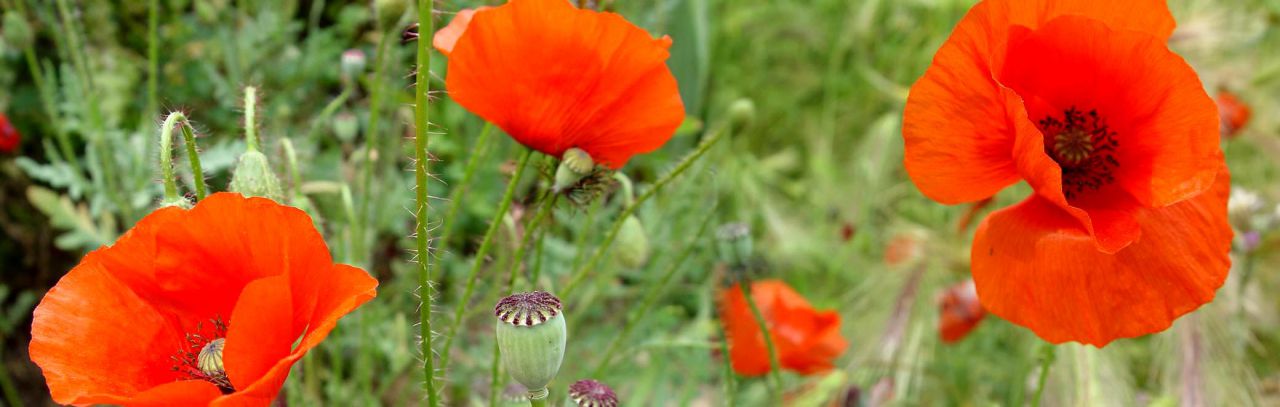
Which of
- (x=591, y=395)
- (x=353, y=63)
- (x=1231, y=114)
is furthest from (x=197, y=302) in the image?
(x=1231, y=114)

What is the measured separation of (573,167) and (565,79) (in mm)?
72

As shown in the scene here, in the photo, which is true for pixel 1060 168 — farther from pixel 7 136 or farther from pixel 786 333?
pixel 7 136

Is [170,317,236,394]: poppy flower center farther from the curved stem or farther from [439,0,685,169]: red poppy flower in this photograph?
[439,0,685,169]: red poppy flower

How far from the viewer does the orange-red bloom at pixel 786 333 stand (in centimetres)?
145

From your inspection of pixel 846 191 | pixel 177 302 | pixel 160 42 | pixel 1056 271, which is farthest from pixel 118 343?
pixel 846 191

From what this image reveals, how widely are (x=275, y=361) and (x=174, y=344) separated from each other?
156 millimetres

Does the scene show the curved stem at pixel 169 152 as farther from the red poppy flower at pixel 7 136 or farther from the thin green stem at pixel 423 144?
the red poppy flower at pixel 7 136

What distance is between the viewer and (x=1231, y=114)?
2.02 metres

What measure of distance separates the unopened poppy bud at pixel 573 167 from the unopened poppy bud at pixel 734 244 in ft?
0.94

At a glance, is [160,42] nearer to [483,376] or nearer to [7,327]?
[7,327]

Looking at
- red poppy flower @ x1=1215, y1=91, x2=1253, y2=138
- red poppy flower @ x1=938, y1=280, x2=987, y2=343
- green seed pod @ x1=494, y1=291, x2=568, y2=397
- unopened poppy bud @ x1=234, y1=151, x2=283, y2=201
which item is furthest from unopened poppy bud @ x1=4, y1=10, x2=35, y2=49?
red poppy flower @ x1=1215, y1=91, x2=1253, y2=138

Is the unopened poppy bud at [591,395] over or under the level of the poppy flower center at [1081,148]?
under

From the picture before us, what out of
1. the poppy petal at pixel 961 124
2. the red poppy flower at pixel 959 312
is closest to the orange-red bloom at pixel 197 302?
the poppy petal at pixel 961 124

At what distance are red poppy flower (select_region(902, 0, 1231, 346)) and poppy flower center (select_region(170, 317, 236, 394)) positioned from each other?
1.76 feet
